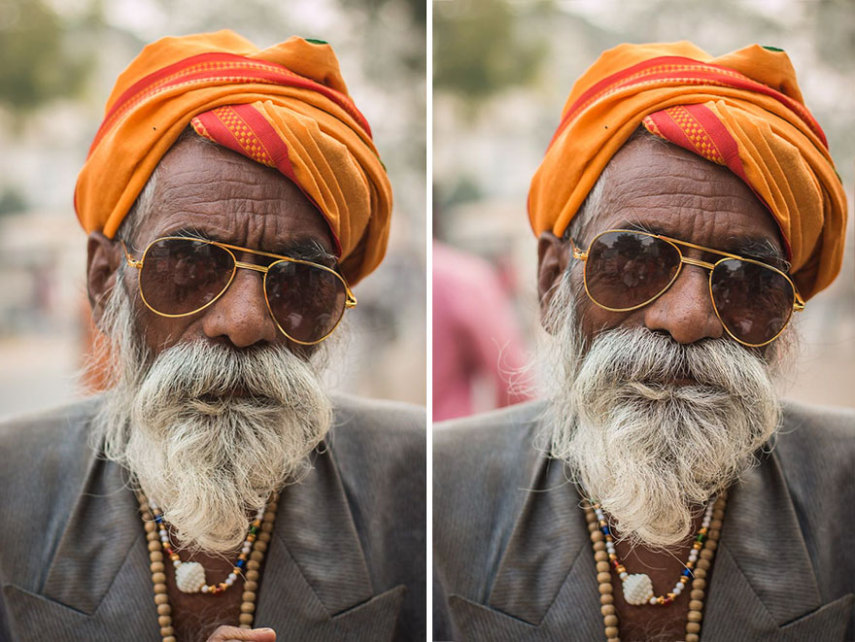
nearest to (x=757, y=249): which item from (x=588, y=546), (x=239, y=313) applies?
(x=588, y=546)

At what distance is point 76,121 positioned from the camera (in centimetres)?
195

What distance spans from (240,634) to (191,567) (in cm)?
17

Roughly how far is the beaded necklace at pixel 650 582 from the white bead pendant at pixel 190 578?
2.78 feet

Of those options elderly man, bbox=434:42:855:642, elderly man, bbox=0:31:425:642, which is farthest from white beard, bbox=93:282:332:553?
elderly man, bbox=434:42:855:642

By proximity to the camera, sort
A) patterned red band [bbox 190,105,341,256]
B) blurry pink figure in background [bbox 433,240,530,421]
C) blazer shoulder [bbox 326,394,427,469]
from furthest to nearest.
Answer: blurry pink figure in background [bbox 433,240,530,421] → blazer shoulder [bbox 326,394,427,469] → patterned red band [bbox 190,105,341,256]

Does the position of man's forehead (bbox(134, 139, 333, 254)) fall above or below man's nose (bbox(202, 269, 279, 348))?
above

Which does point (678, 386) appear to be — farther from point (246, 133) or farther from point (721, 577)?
point (246, 133)

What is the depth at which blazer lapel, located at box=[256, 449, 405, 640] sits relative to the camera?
192 centimetres

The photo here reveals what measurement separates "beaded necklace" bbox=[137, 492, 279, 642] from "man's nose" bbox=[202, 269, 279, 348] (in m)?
0.41

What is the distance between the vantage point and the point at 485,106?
84.4 inches

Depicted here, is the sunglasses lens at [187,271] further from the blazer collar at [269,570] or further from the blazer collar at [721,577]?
the blazer collar at [721,577]

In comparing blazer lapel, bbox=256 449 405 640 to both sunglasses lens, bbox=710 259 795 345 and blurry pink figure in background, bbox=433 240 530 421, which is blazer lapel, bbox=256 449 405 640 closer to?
blurry pink figure in background, bbox=433 240 530 421

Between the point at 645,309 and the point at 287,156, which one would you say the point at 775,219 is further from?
the point at 287,156

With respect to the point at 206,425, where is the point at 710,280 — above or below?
above
